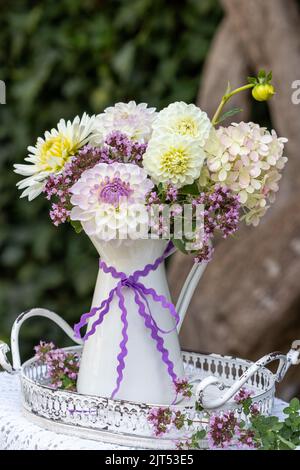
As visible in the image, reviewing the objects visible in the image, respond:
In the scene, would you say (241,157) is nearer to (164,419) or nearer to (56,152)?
(56,152)

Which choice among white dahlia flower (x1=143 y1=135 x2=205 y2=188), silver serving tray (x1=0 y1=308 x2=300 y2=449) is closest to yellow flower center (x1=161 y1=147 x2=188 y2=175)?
white dahlia flower (x1=143 y1=135 x2=205 y2=188)

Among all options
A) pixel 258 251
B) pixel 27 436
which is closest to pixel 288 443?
pixel 27 436

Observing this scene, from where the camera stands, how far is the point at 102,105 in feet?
9.12

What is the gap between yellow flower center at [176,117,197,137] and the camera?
3.87 feet

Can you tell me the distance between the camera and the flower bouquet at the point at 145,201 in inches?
45.5

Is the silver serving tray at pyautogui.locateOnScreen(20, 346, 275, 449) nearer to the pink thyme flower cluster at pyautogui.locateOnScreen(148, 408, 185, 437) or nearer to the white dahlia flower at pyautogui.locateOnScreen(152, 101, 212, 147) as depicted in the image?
the pink thyme flower cluster at pyautogui.locateOnScreen(148, 408, 185, 437)

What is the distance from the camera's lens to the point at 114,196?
3.75 ft

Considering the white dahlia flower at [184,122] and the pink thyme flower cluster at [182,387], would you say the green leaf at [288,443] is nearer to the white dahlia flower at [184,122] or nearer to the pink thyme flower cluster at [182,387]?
the pink thyme flower cluster at [182,387]

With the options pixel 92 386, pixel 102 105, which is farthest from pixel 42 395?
Result: pixel 102 105

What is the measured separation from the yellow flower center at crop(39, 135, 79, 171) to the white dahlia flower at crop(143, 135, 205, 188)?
13cm

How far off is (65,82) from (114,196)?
1821 millimetres

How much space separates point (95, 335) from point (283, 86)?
4.46ft

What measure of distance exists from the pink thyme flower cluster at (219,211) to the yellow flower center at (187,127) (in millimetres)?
82
